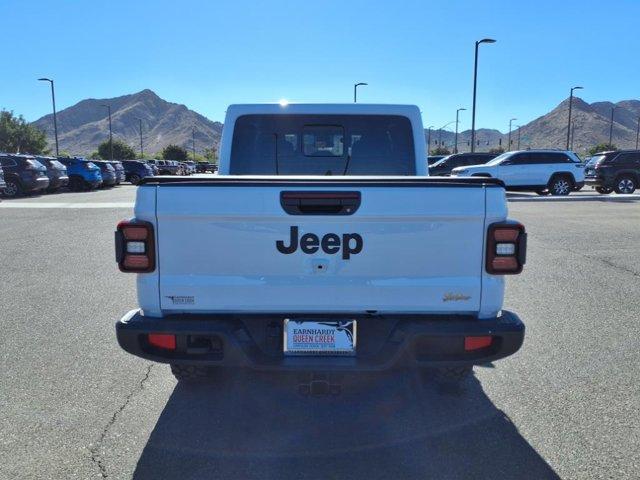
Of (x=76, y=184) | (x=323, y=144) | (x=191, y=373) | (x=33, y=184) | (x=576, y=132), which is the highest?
(x=576, y=132)

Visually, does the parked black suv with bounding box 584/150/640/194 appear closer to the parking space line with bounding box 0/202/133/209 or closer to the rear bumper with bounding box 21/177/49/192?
the parking space line with bounding box 0/202/133/209

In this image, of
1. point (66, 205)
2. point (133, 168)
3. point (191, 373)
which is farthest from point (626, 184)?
point (133, 168)

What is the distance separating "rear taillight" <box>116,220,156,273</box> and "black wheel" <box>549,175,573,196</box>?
73.8ft

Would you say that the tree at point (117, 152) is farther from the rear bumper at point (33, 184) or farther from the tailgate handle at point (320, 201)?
the tailgate handle at point (320, 201)

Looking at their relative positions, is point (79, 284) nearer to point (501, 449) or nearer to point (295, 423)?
point (295, 423)

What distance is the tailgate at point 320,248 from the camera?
2.89 metres

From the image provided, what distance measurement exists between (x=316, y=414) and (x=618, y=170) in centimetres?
2263

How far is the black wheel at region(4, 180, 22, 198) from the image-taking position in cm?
2124

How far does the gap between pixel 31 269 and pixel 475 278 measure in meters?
6.99

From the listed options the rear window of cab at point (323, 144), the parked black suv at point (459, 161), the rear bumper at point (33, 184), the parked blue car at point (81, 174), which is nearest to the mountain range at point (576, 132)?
the parked black suv at point (459, 161)

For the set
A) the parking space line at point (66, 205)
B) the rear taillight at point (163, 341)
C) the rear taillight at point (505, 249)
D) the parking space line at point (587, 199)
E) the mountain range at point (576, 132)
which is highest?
the mountain range at point (576, 132)

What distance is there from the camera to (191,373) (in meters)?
3.79

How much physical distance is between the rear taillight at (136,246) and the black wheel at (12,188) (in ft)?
69.6

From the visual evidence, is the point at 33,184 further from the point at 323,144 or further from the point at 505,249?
the point at 505,249
